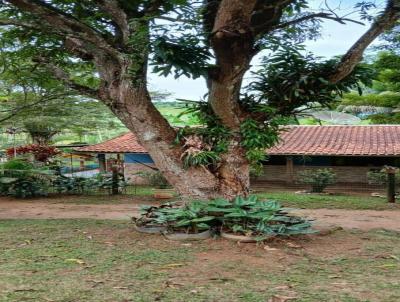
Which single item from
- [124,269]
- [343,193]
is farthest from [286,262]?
[343,193]

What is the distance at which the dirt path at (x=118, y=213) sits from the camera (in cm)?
895

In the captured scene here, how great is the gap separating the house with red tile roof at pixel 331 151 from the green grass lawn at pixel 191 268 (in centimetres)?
1092

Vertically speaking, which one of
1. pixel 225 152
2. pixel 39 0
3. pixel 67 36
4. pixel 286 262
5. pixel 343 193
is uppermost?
pixel 39 0

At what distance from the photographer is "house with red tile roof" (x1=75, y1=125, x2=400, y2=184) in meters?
17.2

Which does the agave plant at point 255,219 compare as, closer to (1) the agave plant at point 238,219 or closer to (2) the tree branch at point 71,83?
(1) the agave plant at point 238,219

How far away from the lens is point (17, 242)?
6078mm

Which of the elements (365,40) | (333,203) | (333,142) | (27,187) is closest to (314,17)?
(365,40)

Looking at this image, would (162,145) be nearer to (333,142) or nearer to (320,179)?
(320,179)

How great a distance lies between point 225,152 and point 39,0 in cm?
310

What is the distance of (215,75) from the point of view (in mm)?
6047

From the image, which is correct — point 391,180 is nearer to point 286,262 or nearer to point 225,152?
point 225,152

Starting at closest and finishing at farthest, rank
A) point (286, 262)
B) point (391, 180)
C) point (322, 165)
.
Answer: point (286, 262), point (391, 180), point (322, 165)

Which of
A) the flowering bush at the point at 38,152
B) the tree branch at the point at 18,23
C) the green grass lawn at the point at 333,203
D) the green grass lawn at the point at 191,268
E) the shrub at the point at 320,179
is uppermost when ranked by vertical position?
the tree branch at the point at 18,23

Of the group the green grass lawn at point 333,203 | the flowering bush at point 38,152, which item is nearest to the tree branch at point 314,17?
the green grass lawn at point 333,203
